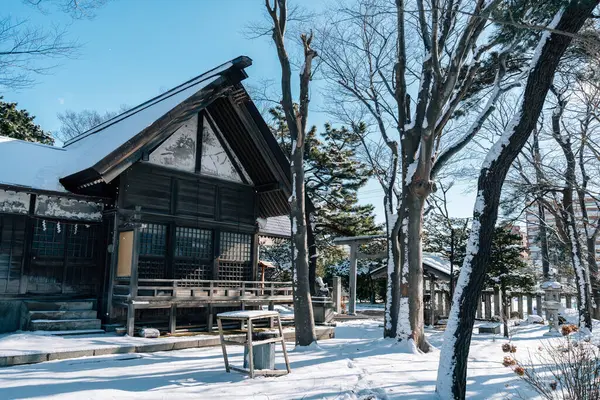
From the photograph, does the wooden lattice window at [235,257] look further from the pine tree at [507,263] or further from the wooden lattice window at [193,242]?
the pine tree at [507,263]

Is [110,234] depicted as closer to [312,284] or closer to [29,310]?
[29,310]

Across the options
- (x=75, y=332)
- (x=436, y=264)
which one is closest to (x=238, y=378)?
(x=75, y=332)

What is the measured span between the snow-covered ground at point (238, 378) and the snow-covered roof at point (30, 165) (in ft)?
16.3

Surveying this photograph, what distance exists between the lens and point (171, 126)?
12266mm

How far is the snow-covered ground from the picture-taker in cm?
592

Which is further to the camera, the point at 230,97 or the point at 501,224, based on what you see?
the point at 501,224

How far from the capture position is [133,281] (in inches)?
441

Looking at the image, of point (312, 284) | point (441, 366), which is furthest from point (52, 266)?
point (312, 284)

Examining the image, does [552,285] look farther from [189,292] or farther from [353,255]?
[189,292]

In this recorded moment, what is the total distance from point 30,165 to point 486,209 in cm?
1111

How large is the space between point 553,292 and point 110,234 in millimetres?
17249

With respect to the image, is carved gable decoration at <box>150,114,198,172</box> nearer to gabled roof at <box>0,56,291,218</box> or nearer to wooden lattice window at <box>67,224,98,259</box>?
gabled roof at <box>0,56,291,218</box>

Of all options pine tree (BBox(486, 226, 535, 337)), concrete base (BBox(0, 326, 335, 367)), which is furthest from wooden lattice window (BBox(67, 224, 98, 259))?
pine tree (BBox(486, 226, 535, 337))

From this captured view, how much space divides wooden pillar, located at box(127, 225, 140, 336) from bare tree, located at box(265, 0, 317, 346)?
399 cm
